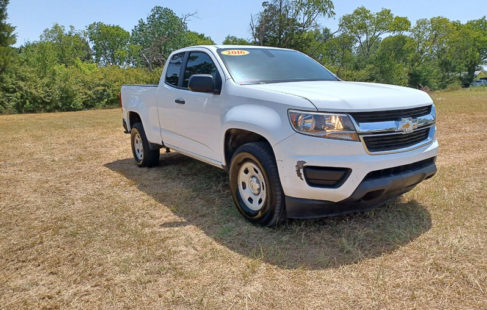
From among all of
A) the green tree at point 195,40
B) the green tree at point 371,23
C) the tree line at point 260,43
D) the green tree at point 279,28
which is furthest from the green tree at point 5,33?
the green tree at point 371,23

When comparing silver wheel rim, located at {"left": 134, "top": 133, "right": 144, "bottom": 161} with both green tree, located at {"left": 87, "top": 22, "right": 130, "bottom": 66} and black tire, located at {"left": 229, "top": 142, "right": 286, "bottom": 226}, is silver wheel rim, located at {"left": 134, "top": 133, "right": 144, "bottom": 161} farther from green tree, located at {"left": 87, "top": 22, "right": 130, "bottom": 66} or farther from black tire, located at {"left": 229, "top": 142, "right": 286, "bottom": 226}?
green tree, located at {"left": 87, "top": 22, "right": 130, "bottom": 66}

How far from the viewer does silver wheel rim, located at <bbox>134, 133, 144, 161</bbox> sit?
19.9ft

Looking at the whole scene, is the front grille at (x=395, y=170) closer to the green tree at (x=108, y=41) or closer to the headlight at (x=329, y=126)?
the headlight at (x=329, y=126)

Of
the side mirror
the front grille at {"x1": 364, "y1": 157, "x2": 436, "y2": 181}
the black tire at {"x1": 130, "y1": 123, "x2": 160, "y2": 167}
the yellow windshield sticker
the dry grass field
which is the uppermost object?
the yellow windshield sticker

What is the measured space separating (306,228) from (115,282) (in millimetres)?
1748

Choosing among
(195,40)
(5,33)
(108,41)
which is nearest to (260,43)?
(5,33)

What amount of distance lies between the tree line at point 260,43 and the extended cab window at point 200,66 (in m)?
18.3

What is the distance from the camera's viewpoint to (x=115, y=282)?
268 cm

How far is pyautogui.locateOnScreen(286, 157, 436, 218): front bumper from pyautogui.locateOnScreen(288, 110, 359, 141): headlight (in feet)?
1.31

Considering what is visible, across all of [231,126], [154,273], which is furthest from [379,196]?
[154,273]

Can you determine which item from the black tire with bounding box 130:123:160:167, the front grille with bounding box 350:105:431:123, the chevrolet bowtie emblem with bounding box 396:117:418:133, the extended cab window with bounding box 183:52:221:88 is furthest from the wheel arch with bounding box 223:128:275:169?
the black tire with bounding box 130:123:160:167

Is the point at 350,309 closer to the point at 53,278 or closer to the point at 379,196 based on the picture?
the point at 379,196

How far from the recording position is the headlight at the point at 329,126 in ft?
9.45

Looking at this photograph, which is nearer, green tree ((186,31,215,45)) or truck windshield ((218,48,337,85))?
truck windshield ((218,48,337,85))
